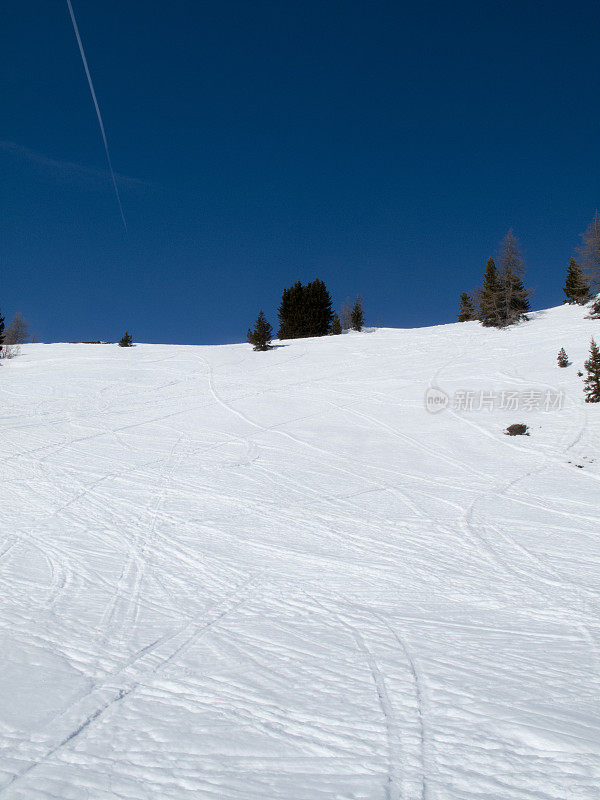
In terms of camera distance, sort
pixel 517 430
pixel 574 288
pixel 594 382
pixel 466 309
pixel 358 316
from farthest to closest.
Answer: pixel 358 316
pixel 466 309
pixel 574 288
pixel 594 382
pixel 517 430

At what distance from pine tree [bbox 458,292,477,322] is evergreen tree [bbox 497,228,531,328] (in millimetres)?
9129

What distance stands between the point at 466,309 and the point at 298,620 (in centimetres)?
5772

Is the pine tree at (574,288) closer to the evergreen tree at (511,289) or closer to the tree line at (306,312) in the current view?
the evergreen tree at (511,289)

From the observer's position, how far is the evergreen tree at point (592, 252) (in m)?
33.9

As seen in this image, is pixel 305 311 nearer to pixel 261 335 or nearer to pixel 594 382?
pixel 261 335

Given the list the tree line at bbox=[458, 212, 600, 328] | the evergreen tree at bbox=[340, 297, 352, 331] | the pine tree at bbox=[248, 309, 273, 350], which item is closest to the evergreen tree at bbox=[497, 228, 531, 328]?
the tree line at bbox=[458, 212, 600, 328]

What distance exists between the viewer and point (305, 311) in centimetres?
5891

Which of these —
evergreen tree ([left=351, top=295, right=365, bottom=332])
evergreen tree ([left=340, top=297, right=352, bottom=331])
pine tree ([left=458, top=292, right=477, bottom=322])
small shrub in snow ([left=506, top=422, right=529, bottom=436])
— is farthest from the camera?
evergreen tree ([left=340, top=297, right=352, bottom=331])

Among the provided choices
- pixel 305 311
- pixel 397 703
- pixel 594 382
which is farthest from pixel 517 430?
pixel 305 311

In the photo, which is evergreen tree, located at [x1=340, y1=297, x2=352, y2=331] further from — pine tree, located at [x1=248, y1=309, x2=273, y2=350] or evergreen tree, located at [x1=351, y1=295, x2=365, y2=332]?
pine tree, located at [x1=248, y1=309, x2=273, y2=350]

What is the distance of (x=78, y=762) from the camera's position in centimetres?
223

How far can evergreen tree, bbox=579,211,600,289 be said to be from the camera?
3391cm

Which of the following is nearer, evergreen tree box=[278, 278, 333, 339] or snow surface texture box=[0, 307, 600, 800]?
snow surface texture box=[0, 307, 600, 800]

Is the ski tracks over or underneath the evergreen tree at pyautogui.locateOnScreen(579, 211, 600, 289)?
underneath
